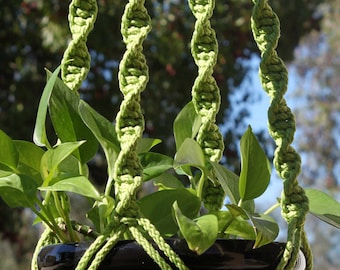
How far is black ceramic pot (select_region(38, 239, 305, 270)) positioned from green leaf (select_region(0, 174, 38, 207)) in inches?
2.2

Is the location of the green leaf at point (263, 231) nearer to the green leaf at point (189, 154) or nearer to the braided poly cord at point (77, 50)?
the green leaf at point (189, 154)

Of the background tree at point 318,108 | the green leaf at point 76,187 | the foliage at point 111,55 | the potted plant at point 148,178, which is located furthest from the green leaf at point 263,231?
the background tree at point 318,108

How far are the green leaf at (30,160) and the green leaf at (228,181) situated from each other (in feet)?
0.49

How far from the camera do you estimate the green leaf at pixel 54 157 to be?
1.35 feet

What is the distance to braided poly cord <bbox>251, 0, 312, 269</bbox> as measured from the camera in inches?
15.4

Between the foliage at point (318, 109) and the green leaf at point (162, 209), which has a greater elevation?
the green leaf at point (162, 209)

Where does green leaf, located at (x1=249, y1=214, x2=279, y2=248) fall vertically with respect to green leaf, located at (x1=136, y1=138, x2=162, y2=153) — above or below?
below

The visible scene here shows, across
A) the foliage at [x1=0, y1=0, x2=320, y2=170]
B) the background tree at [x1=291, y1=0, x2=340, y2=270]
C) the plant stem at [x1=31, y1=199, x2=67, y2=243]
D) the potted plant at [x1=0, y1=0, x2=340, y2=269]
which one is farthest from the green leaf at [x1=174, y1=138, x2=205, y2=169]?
the background tree at [x1=291, y1=0, x2=340, y2=270]

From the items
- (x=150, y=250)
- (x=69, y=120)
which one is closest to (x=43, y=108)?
(x=69, y=120)

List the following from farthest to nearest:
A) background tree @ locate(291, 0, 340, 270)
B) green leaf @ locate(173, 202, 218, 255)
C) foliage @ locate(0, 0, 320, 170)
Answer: background tree @ locate(291, 0, 340, 270)
foliage @ locate(0, 0, 320, 170)
green leaf @ locate(173, 202, 218, 255)

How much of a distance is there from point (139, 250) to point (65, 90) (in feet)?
0.46

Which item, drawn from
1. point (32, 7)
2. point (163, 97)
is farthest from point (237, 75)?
point (32, 7)

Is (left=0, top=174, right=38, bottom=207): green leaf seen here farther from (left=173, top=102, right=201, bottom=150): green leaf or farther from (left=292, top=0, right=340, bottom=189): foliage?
(left=292, top=0, right=340, bottom=189): foliage

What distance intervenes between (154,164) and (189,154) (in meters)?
0.07
